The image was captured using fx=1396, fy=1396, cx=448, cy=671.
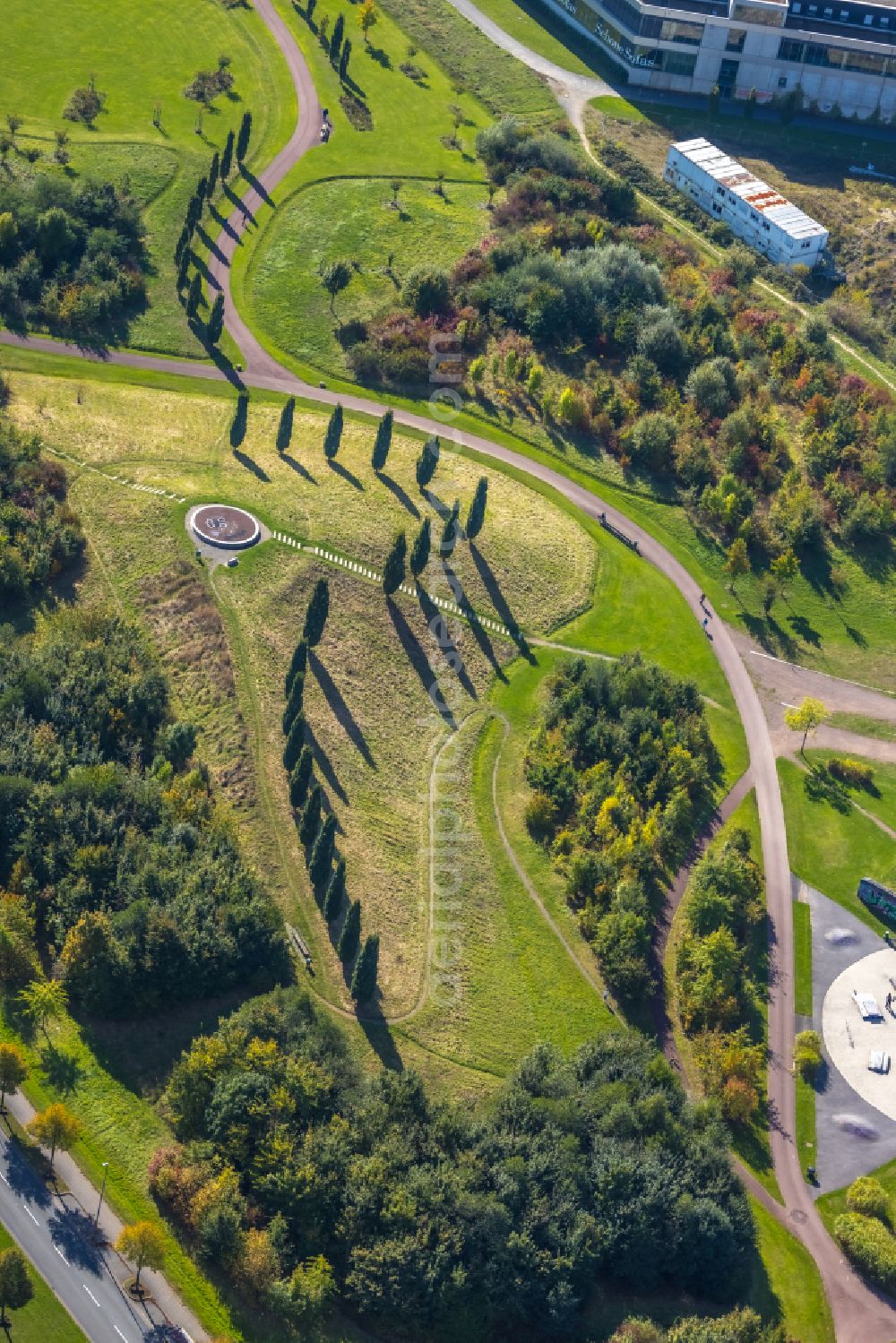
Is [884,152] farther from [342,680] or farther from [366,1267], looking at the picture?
[366,1267]

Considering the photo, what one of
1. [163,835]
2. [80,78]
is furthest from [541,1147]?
[80,78]

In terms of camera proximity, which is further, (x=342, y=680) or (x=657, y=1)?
(x=657, y=1)

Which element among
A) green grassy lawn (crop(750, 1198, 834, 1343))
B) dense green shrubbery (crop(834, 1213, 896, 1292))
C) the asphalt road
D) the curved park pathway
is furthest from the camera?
the curved park pathway

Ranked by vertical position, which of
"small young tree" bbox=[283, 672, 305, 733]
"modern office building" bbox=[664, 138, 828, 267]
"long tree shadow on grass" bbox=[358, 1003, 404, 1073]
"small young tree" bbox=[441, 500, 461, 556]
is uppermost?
"modern office building" bbox=[664, 138, 828, 267]

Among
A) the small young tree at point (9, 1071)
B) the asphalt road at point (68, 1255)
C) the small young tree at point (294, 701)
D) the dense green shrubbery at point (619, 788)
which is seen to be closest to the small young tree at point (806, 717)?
the dense green shrubbery at point (619, 788)

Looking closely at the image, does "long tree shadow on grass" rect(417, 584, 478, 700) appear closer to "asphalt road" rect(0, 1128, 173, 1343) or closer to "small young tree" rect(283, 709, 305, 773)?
"small young tree" rect(283, 709, 305, 773)

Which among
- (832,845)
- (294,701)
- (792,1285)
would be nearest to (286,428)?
(294,701)

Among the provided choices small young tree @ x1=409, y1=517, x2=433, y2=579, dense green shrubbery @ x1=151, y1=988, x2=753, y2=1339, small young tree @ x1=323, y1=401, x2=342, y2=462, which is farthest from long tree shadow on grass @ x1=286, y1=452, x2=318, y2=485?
dense green shrubbery @ x1=151, y1=988, x2=753, y2=1339
